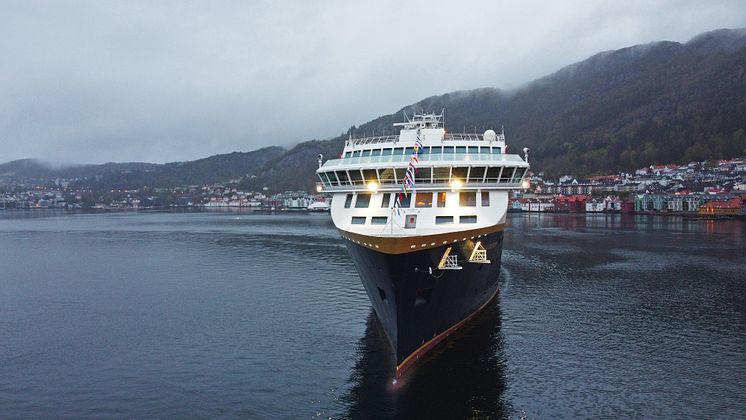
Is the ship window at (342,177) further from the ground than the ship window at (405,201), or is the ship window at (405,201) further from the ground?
the ship window at (342,177)

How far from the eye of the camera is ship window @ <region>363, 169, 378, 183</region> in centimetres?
2730

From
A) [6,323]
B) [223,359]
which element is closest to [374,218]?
[223,359]

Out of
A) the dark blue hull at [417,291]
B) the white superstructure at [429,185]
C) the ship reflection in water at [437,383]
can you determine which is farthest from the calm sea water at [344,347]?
the white superstructure at [429,185]

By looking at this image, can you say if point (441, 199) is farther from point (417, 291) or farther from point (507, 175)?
point (417, 291)

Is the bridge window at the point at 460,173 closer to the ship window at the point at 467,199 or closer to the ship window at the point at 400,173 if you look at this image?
the ship window at the point at 467,199

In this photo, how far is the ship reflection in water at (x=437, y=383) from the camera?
Result: 1966cm

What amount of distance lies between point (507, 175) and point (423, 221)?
232 inches

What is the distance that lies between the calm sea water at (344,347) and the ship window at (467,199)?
281 inches

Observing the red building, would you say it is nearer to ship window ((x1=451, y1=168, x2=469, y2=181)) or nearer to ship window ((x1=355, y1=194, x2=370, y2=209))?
ship window ((x1=451, y1=168, x2=469, y2=181))

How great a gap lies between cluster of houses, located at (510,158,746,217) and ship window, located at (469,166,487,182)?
439 feet

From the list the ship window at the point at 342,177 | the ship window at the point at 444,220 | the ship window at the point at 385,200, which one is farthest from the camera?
the ship window at the point at 342,177

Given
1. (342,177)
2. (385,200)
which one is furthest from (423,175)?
(342,177)

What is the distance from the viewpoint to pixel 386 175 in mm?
27000

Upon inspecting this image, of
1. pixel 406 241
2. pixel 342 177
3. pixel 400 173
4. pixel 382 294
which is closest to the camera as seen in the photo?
pixel 406 241
